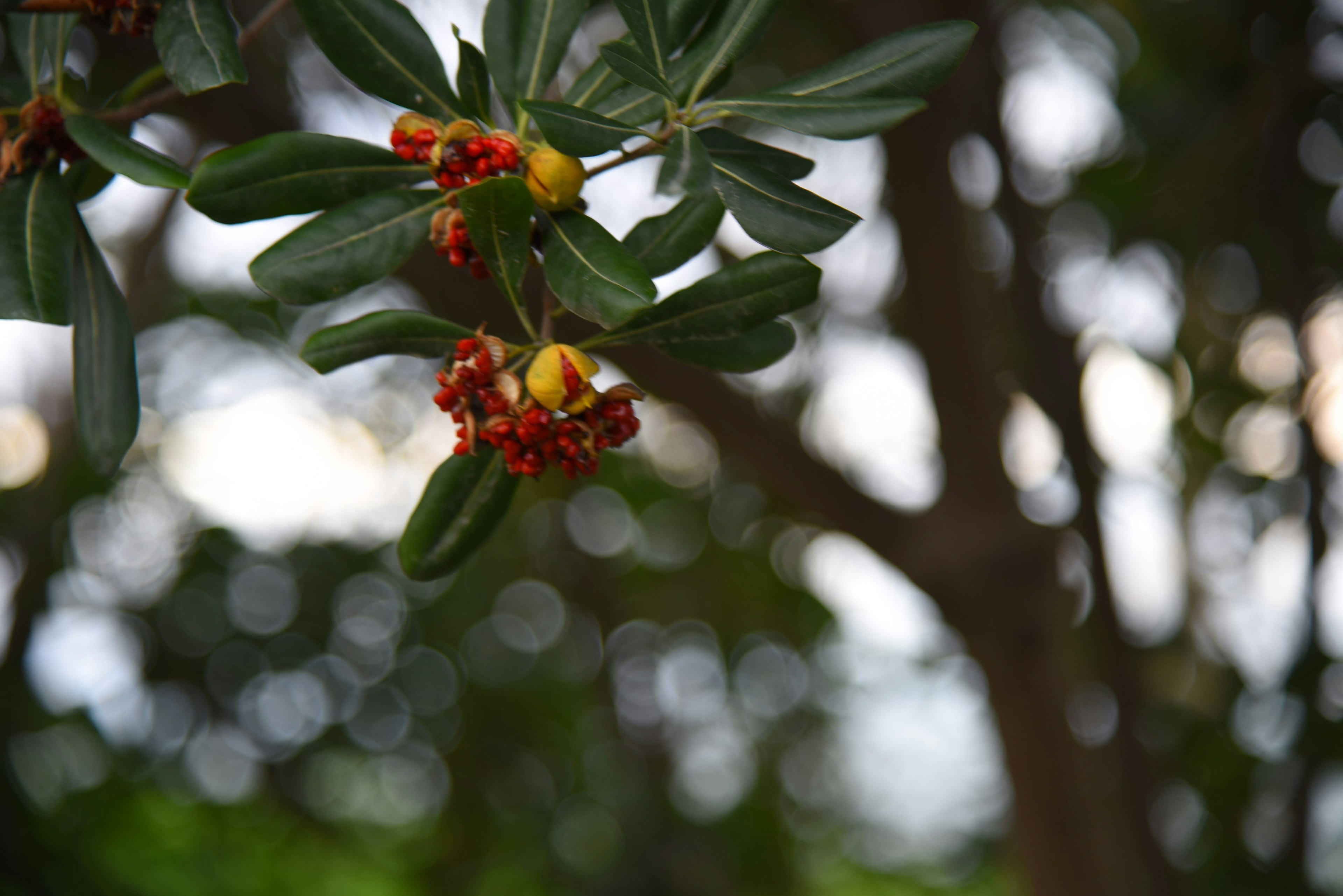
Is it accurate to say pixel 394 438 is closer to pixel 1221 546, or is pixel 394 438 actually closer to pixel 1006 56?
pixel 1006 56

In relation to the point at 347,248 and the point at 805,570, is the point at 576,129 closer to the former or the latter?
the point at 347,248

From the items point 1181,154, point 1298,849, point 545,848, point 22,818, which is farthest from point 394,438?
point 1298,849

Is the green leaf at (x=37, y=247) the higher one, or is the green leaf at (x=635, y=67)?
the green leaf at (x=635, y=67)

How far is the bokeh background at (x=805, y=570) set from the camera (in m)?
1.59

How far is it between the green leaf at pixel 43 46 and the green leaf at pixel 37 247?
79 mm

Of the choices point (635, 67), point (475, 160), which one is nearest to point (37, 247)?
point (475, 160)

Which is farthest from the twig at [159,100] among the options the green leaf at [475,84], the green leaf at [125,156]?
the green leaf at [475,84]

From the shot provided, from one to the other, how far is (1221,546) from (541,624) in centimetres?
337

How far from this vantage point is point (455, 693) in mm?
4871

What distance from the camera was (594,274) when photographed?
54 centimetres

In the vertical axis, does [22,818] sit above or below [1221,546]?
below

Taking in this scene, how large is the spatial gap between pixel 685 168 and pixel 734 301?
0.45 feet

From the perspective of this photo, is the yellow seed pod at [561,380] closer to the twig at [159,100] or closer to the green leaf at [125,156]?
the green leaf at [125,156]

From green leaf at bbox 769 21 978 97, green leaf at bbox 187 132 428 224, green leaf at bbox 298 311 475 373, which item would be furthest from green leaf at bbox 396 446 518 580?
green leaf at bbox 769 21 978 97
